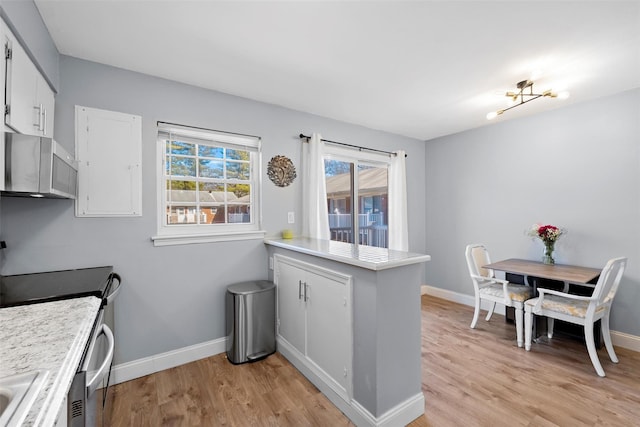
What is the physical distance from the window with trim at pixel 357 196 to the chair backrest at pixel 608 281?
7.36ft

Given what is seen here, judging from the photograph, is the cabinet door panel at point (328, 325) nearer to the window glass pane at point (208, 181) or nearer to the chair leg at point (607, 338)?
the window glass pane at point (208, 181)

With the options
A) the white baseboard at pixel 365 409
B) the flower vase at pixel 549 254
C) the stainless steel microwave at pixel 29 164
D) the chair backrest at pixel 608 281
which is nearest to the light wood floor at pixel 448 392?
the white baseboard at pixel 365 409

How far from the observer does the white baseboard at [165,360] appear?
2.19 metres

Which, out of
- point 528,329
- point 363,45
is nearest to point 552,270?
point 528,329

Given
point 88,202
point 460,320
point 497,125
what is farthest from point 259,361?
point 497,125

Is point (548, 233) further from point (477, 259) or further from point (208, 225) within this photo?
point (208, 225)

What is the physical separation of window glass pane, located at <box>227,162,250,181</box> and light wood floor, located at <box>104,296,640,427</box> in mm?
1777

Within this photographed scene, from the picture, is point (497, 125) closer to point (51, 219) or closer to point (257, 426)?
point (257, 426)

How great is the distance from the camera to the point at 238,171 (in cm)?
286

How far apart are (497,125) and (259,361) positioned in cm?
404

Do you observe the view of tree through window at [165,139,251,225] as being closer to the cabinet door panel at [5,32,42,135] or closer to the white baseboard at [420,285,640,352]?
the cabinet door panel at [5,32,42,135]

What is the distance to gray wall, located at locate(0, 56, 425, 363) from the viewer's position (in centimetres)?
196

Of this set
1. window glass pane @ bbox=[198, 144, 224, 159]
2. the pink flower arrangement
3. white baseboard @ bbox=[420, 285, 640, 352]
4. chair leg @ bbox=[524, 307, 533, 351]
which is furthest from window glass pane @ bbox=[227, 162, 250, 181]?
the pink flower arrangement

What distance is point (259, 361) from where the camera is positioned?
2473 millimetres
